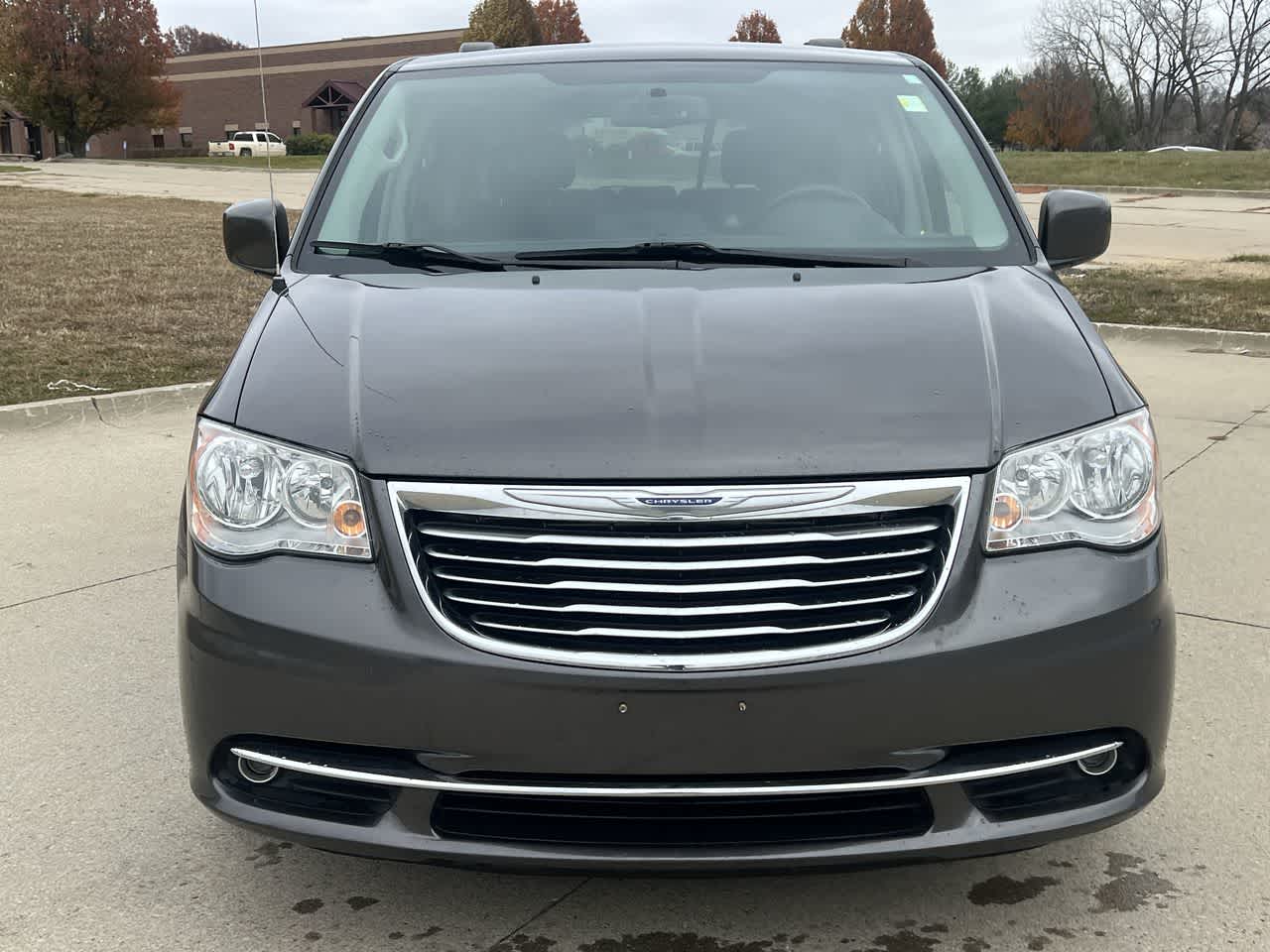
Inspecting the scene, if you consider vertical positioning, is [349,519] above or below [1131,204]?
above

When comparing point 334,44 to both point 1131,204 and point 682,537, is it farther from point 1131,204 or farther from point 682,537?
point 682,537

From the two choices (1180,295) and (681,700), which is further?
(1180,295)

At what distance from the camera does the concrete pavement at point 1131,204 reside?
1728cm

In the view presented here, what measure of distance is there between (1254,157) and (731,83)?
33709 millimetres

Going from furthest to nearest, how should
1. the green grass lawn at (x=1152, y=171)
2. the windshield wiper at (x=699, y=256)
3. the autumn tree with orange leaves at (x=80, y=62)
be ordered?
the autumn tree with orange leaves at (x=80, y=62)
the green grass lawn at (x=1152, y=171)
the windshield wiper at (x=699, y=256)

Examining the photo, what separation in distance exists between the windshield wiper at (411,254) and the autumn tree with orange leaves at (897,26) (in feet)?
281

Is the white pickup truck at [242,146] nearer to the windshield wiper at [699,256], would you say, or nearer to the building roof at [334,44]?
the building roof at [334,44]

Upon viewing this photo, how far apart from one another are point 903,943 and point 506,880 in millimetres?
815

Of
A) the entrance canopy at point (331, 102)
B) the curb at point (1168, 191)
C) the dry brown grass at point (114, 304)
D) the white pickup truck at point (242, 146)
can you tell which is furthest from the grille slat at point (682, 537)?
the entrance canopy at point (331, 102)

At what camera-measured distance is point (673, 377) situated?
2.63m

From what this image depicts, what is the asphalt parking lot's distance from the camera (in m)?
2.71

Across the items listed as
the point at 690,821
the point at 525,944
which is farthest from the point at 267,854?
the point at 690,821

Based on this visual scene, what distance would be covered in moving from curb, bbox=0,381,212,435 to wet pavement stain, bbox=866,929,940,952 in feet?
19.7

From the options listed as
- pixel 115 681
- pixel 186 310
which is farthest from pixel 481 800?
pixel 186 310
